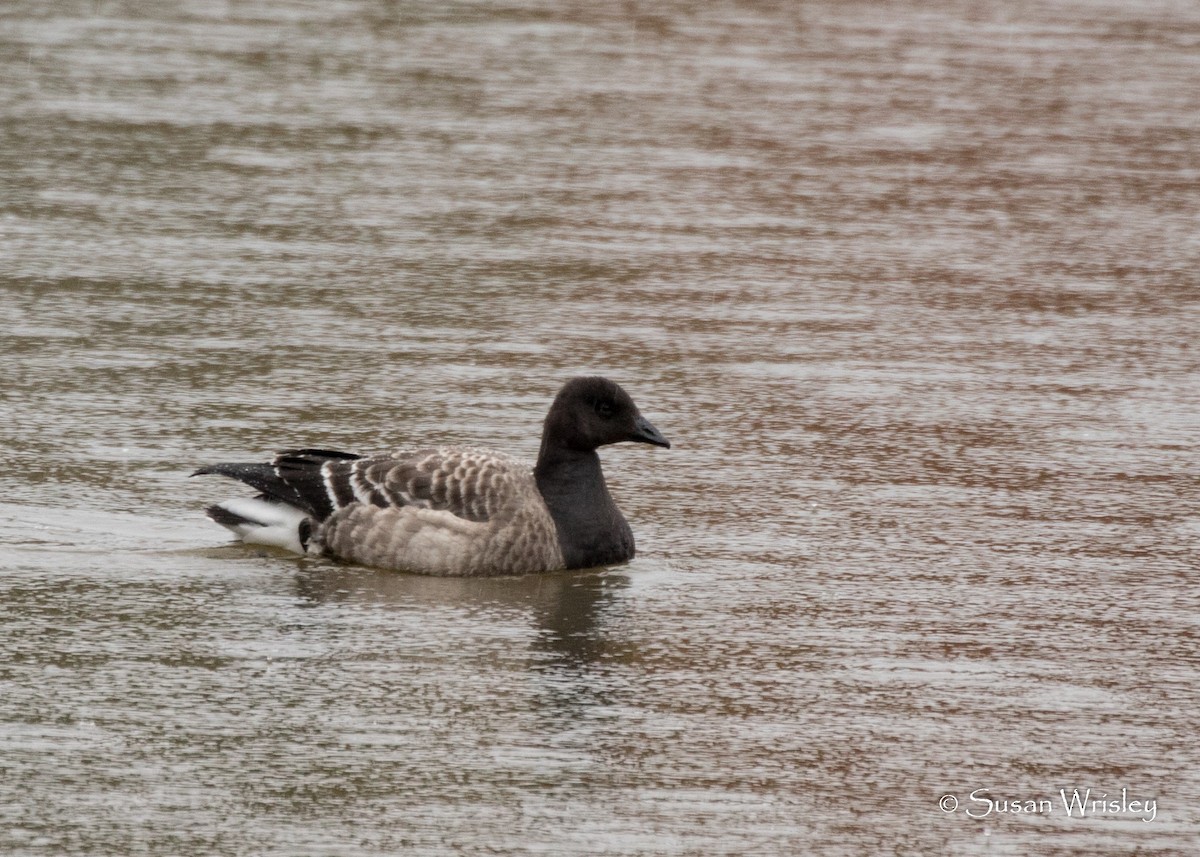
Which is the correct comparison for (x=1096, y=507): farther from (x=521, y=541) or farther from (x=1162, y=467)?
(x=521, y=541)

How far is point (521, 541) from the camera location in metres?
9.47

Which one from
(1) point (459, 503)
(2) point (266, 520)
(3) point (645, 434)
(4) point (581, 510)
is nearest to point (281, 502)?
(2) point (266, 520)

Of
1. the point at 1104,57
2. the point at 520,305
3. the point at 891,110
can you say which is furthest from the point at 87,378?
the point at 1104,57

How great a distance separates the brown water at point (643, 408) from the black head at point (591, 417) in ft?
1.75

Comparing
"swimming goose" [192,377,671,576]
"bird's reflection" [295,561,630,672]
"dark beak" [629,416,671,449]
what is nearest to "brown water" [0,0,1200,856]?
"bird's reflection" [295,561,630,672]

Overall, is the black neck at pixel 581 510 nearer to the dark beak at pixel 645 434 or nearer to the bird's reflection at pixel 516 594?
the bird's reflection at pixel 516 594

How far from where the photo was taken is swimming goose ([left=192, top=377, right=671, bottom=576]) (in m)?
9.48

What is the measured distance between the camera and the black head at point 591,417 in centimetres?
973

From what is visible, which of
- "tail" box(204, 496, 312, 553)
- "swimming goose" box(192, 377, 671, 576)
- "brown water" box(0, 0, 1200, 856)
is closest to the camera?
"brown water" box(0, 0, 1200, 856)

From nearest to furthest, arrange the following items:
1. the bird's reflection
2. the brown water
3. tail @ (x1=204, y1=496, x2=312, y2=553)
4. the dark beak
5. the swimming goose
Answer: the brown water
the bird's reflection
the swimming goose
tail @ (x1=204, y1=496, x2=312, y2=553)
the dark beak

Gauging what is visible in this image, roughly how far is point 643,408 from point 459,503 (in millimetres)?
2599

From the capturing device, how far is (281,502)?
9.77 m

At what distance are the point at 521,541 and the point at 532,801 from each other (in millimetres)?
2701

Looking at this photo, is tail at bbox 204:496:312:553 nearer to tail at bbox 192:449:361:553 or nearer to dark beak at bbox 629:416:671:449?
Result: tail at bbox 192:449:361:553
